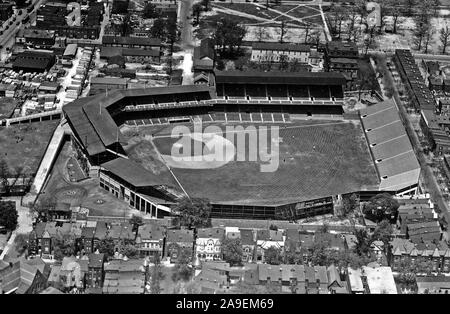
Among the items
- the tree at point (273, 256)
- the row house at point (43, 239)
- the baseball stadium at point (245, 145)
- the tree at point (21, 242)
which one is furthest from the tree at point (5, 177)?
the tree at point (273, 256)

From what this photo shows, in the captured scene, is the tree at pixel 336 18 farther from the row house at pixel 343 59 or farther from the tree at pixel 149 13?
the tree at pixel 149 13

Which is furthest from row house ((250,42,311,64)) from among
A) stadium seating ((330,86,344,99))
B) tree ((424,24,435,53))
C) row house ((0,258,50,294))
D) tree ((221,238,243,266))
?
row house ((0,258,50,294))

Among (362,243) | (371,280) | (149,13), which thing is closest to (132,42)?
(149,13)

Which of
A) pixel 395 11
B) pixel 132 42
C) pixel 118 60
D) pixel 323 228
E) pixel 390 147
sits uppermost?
pixel 395 11

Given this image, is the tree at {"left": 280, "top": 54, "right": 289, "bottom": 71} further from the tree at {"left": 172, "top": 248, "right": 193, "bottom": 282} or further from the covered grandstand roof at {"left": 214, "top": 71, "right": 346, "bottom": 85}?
the tree at {"left": 172, "top": 248, "right": 193, "bottom": 282}

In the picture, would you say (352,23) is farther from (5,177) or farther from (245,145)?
(5,177)
